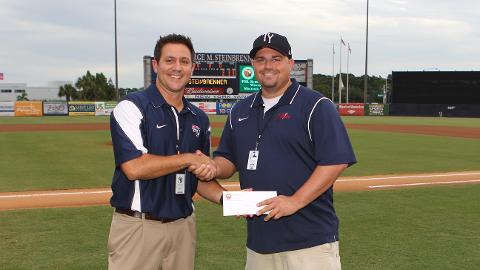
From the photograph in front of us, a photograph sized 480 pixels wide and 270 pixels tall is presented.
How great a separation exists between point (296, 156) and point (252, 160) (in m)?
0.31

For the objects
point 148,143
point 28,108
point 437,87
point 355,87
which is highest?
point 355,87

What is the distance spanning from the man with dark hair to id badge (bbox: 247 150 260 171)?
12.2 inches

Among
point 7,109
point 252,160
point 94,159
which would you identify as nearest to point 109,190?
point 94,159

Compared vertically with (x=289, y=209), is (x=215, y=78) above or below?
above

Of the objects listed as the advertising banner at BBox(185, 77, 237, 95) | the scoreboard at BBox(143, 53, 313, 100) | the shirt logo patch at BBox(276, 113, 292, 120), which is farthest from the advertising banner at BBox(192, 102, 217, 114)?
the shirt logo patch at BBox(276, 113, 292, 120)

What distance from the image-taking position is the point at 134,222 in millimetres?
3457

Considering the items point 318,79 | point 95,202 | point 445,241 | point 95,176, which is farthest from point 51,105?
point 318,79

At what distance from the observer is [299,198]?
3.09 metres

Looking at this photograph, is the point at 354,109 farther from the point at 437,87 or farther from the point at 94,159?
the point at 94,159

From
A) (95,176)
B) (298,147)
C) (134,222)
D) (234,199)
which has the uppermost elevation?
(298,147)

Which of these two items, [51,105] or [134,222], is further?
[51,105]

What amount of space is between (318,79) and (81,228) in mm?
117712

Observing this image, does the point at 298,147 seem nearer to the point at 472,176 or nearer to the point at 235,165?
the point at 235,165

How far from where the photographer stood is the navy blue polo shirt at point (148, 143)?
3.37m
